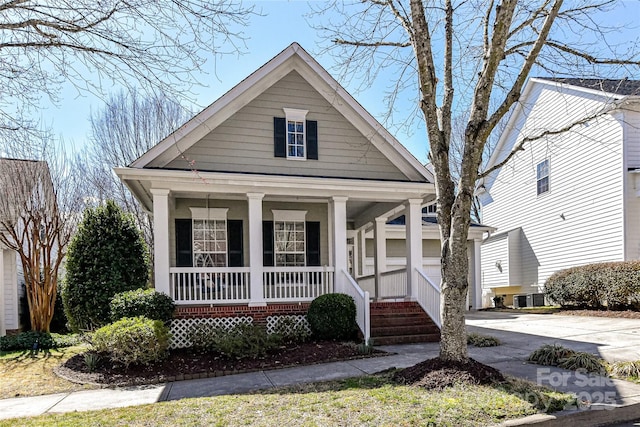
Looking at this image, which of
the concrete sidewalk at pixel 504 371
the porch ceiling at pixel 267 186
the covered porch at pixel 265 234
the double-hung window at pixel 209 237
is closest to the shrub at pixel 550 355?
the concrete sidewalk at pixel 504 371

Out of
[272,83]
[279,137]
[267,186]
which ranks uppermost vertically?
[272,83]

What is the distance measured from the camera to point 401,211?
43.5 ft

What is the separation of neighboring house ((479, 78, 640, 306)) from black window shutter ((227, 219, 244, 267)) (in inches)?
312

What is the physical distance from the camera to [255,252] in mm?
10820

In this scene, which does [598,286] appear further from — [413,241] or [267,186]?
[267,186]

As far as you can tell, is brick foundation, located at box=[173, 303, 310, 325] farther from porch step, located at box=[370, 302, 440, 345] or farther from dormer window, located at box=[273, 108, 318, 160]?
dormer window, located at box=[273, 108, 318, 160]

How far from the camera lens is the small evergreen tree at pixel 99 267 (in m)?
10.9

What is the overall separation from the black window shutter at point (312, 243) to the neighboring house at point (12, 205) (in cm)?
804

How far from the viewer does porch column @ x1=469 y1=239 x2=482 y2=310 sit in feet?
60.6

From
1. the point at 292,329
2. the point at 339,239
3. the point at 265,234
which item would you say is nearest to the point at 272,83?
the point at 265,234

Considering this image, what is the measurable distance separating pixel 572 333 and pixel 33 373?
446 inches

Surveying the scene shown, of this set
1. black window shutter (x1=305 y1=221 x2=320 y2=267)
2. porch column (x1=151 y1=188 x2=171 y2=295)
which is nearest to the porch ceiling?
porch column (x1=151 y1=188 x2=171 y2=295)

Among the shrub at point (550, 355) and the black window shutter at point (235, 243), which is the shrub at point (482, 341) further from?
the black window shutter at point (235, 243)

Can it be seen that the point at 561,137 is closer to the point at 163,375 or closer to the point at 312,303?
the point at 312,303
